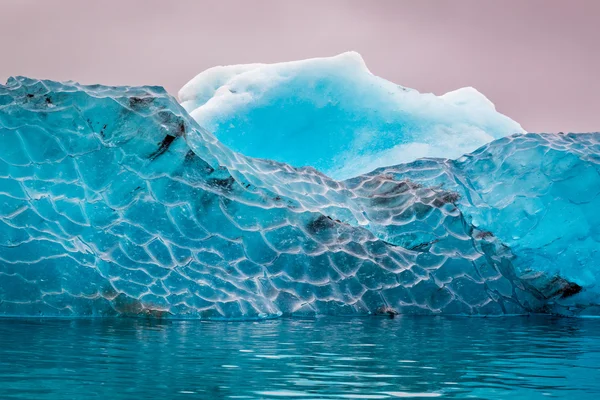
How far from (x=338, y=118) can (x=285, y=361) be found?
35.1ft

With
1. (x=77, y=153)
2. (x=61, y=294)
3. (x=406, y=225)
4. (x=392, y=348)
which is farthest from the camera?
(x=406, y=225)

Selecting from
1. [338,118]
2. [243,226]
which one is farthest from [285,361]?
[338,118]

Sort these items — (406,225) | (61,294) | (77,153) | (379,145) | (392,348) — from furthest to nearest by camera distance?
(379,145), (406,225), (77,153), (61,294), (392,348)

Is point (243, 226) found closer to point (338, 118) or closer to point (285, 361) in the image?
point (285, 361)

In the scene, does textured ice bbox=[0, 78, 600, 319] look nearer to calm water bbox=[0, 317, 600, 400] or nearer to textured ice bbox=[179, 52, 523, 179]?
calm water bbox=[0, 317, 600, 400]

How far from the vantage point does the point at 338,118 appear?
1491cm

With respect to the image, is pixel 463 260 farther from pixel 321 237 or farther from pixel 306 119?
pixel 306 119

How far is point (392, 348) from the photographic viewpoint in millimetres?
5359

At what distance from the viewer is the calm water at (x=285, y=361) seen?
139 inches

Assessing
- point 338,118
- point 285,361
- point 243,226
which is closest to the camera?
point 285,361

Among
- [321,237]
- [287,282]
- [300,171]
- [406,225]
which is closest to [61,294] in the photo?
[287,282]

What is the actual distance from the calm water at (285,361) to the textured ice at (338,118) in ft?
25.1

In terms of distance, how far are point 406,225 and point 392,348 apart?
4415mm

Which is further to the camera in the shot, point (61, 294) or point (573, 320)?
point (573, 320)
